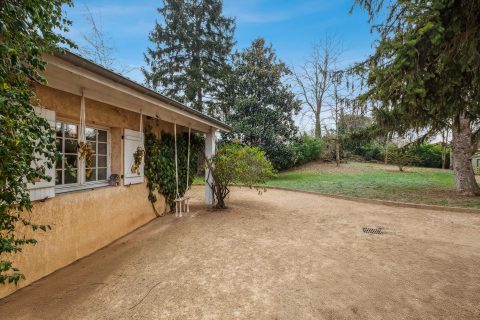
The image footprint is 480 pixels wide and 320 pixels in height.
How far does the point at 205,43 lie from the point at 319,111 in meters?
11.4

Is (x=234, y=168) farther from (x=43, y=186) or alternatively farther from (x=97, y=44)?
(x=97, y=44)

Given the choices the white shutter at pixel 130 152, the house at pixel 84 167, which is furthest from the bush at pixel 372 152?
the white shutter at pixel 130 152

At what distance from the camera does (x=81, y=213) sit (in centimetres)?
379

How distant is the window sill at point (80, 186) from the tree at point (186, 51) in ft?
45.5

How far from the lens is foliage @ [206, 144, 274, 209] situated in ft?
21.3

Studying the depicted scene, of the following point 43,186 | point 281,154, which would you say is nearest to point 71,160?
point 43,186

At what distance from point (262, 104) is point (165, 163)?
1065 cm

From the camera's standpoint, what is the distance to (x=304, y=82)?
808 inches

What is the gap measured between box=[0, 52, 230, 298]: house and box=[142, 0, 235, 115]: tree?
43.4 ft

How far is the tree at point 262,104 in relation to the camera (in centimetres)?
1517

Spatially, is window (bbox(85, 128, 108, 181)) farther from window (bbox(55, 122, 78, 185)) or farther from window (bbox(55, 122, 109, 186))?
window (bbox(55, 122, 78, 185))

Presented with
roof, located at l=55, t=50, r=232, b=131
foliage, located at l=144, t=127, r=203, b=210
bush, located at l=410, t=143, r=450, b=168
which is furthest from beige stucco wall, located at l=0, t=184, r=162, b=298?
bush, located at l=410, t=143, r=450, b=168

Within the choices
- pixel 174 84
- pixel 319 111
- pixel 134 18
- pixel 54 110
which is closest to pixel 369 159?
pixel 319 111

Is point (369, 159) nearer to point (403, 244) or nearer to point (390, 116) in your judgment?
point (390, 116)
